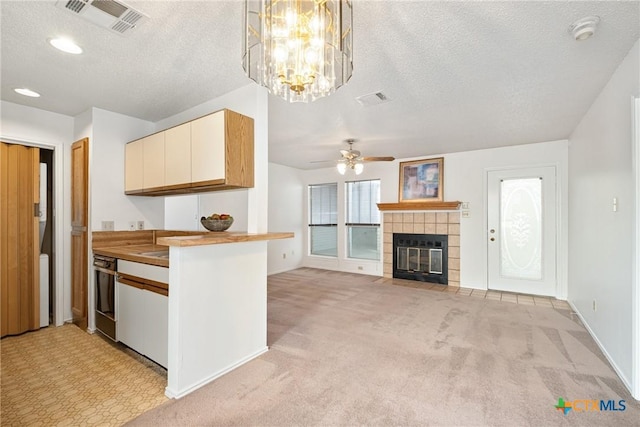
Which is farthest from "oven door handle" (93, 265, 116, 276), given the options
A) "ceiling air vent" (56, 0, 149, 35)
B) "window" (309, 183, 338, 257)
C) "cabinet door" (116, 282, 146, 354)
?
"window" (309, 183, 338, 257)

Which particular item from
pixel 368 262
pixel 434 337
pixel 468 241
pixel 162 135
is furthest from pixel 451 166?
pixel 162 135

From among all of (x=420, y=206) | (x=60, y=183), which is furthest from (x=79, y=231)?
(x=420, y=206)

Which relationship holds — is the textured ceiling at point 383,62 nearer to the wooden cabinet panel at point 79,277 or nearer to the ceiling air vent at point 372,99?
the ceiling air vent at point 372,99

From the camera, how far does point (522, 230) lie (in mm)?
4727

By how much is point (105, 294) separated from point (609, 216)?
181 inches

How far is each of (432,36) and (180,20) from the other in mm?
1559

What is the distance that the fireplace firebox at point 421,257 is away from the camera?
5383 mm

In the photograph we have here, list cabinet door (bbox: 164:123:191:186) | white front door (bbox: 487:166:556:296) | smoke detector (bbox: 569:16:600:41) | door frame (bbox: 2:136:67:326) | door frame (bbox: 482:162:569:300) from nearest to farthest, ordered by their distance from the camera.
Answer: smoke detector (bbox: 569:16:600:41), cabinet door (bbox: 164:123:191:186), door frame (bbox: 2:136:67:326), door frame (bbox: 482:162:569:300), white front door (bbox: 487:166:556:296)

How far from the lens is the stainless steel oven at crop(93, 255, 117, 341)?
2.70 m

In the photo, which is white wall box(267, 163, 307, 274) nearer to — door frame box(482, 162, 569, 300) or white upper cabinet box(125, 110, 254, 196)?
white upper cabinet box(125, 110, 254, 196)

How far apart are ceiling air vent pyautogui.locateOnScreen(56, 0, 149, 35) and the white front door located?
521 centimetres

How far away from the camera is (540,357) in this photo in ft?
8.29

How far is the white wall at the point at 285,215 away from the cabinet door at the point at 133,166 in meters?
3.09

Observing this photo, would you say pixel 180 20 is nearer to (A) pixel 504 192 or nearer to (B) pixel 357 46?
(B) pixel 357 46
